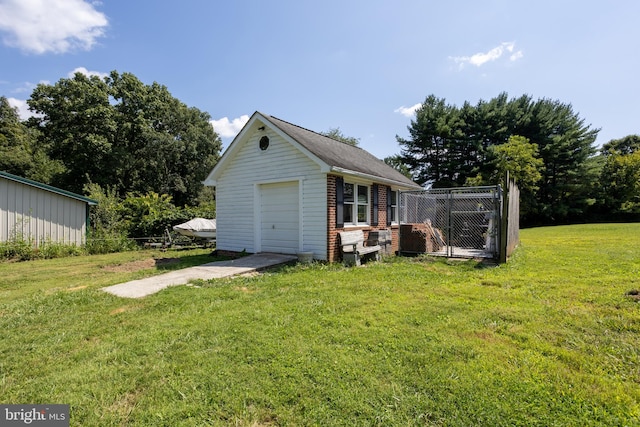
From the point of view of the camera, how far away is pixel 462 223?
13.2 m

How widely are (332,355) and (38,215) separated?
46.4 ft

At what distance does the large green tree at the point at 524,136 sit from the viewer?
2889cm

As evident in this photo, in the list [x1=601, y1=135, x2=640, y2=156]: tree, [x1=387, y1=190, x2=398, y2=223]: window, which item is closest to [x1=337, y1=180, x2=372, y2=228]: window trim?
[x1=387, y1=190, x2=398, y2=223]: window

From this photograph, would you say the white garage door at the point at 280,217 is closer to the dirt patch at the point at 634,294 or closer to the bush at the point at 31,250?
the dirt patch at the point at 634,294

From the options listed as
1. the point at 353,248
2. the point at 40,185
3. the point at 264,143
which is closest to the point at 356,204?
the point at 353,248

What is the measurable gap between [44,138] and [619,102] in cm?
4043

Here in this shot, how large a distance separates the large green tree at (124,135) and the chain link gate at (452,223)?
76.6 feet

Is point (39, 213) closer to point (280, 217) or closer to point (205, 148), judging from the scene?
point (280, 217)

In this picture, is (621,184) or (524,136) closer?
(621,184)

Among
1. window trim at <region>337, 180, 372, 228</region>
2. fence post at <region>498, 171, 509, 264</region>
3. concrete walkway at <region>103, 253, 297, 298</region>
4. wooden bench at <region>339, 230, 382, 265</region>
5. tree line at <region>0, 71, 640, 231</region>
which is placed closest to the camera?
concrete walkway at <region>103, 253, 297, 298</region>

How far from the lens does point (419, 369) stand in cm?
274

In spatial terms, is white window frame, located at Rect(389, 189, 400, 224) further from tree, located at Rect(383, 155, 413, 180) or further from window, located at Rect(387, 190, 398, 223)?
tree, located at Rect(383, 155, 413, 180)

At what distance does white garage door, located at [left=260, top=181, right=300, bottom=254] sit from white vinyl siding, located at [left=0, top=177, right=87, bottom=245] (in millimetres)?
8880

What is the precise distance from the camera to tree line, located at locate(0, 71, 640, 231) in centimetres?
2519
